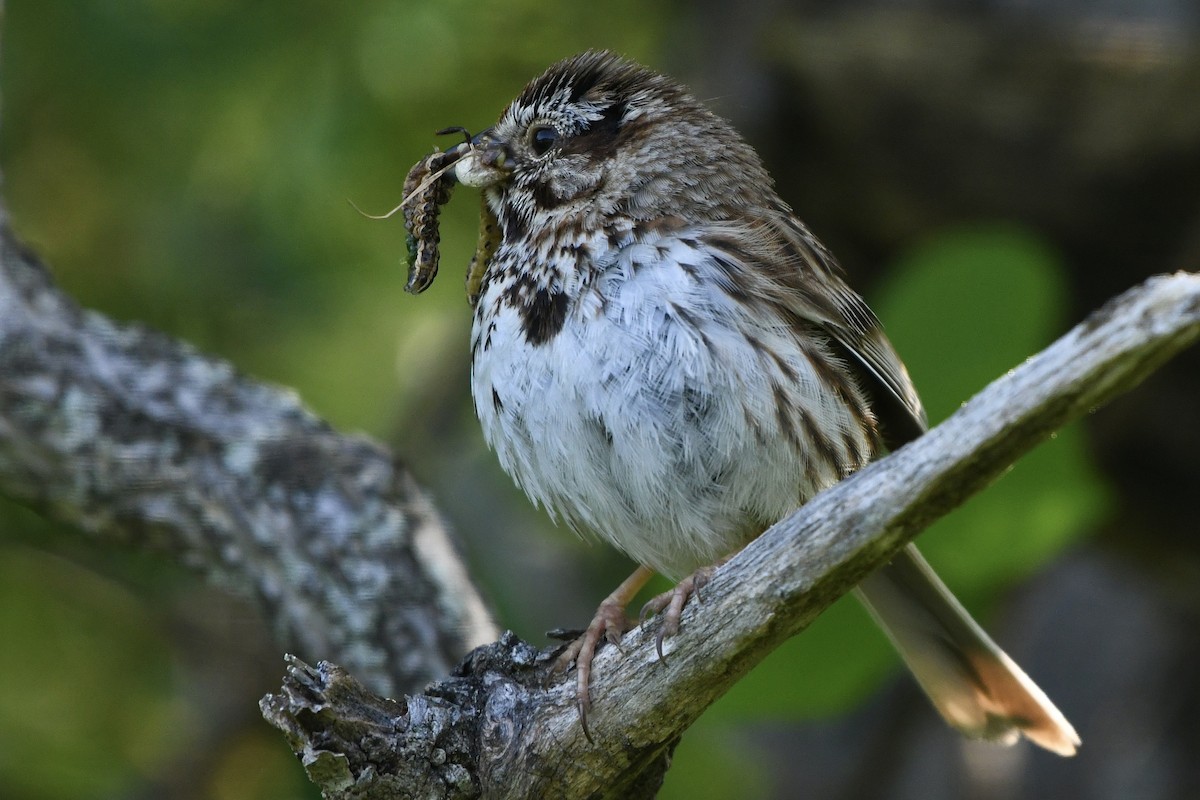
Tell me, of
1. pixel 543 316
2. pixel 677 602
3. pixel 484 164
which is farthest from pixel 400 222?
pixel 677 602

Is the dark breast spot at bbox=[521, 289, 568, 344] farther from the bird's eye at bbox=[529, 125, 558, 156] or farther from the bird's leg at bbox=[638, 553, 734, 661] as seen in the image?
the bird's leg at bbox=[638, 553, 734, 661]

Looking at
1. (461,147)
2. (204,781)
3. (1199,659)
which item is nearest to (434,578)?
(461,147)

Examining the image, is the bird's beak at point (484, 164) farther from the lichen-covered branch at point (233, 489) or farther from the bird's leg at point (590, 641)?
the bird's leg at point (590, 641)

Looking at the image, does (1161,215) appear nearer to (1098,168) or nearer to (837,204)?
(1098,168)

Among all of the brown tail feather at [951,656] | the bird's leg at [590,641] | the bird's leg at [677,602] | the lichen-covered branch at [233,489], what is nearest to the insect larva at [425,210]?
the lichen-covered branch at [233,489]

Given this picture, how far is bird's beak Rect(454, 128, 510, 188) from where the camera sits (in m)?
2.91

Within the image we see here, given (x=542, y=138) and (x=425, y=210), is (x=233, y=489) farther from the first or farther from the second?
(x=542, y=138)

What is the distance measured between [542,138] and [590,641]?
1129mm

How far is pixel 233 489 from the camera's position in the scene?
3.24 m

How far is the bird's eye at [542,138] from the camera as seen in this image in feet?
9.55

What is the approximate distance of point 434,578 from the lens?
321cm

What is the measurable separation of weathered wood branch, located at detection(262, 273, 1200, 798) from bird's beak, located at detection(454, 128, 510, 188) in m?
1.04

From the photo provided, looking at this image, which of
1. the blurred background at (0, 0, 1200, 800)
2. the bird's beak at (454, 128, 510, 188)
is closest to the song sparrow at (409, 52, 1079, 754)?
the bird's beak at (454, 128, 510, 188)

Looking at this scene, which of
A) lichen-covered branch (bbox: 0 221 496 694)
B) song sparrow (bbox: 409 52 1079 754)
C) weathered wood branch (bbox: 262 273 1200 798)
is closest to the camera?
weathered wood branch (bbox: 262 273 1200 798)
